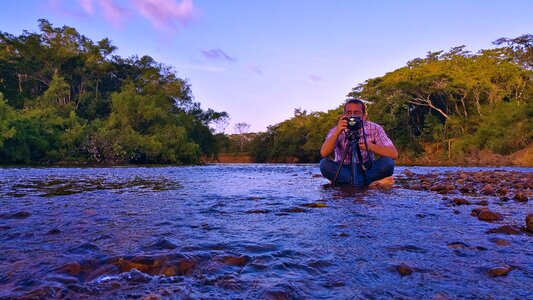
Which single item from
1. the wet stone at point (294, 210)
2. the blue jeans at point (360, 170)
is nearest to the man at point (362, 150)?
the blue jeans at point (360, 170)

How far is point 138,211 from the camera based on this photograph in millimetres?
3492

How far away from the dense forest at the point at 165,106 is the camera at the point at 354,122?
2467cm

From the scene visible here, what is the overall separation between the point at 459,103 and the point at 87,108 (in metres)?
39.7

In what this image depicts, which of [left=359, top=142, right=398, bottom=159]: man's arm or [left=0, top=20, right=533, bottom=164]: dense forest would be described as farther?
[left=0, top=20, right=533, bottom=164]: dense forest

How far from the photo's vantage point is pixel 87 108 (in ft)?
136

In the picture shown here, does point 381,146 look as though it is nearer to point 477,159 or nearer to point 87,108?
point 477,159

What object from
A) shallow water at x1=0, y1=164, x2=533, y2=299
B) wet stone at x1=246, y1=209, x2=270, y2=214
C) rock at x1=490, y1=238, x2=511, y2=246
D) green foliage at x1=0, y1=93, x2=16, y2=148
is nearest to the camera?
shallow water at x1=0, y1=164, x2=533, y2=299

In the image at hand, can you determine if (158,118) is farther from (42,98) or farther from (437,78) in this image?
(437,78)

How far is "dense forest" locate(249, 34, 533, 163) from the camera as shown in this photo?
92.9ft

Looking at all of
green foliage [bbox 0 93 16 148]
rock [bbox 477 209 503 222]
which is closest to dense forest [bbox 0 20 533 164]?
green foliage [bbox 0 93 16 148]

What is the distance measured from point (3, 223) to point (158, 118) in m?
33.7

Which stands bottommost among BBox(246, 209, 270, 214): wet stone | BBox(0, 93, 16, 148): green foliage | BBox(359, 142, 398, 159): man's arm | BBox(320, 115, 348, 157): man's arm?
BBox(246, 209, 270, 214): wet stone

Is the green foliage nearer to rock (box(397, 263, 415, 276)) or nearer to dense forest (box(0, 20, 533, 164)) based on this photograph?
dense forest (box(0, 20, 533, 164))

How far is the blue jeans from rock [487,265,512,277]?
14.4 ft
